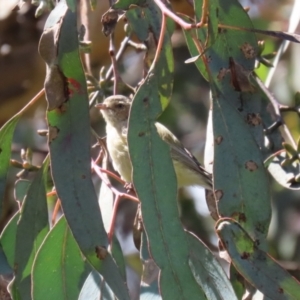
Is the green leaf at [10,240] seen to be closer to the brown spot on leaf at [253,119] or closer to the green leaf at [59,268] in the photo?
the green leaf at [59,268]

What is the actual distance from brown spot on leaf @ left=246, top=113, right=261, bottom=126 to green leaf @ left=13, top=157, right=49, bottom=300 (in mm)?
579

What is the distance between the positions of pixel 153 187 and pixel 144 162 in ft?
0.23

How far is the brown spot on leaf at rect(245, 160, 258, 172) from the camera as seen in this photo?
2223 mm

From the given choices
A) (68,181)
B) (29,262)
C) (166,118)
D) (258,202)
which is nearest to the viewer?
(68,181)

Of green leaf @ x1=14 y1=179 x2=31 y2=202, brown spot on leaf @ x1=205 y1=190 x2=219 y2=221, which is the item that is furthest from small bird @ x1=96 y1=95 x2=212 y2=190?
green leaf @ x1=14 y1=179 x2=31 y2=202

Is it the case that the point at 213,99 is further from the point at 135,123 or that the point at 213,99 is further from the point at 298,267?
the point at 298,267

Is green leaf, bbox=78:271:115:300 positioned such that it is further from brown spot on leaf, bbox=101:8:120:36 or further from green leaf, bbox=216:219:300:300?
brown spot on leaf, bbox=101:8:120:36

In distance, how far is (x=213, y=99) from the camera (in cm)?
228

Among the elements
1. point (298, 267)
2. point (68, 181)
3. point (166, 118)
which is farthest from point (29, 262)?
point (166, 118)

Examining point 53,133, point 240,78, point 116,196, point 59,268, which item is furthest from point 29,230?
point 240,78

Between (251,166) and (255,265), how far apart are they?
0.30 m

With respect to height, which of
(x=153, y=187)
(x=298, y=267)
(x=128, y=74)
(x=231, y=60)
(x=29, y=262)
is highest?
(x=231, y=60)

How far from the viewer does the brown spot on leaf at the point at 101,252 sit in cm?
197

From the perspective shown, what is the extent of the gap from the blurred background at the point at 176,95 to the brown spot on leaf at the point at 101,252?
225 cm
